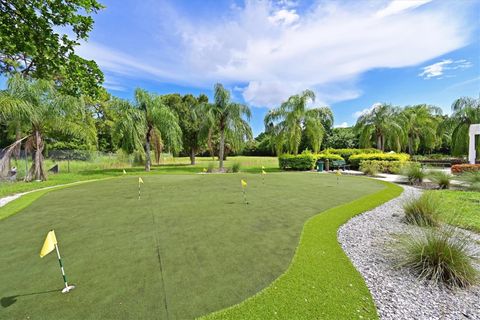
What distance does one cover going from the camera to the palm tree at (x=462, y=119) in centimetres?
1861

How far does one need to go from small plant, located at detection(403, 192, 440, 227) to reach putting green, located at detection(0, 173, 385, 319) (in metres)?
1.88

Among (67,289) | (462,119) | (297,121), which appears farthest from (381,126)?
(67,289)

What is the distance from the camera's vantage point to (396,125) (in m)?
22.0

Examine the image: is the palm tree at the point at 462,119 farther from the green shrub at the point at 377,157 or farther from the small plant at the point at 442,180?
the small plant at the point at 442,180

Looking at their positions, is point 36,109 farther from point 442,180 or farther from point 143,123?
point 442,180

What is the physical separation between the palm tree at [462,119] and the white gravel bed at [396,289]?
69.3 feet

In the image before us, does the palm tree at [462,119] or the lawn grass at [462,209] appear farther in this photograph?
the palm tree at [462,119]

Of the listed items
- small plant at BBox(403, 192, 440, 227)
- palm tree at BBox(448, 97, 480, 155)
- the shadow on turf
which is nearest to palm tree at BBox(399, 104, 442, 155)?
palm tree at BBox(448, 97, 480, 155)

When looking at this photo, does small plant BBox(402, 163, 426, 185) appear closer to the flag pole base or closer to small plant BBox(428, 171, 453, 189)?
small plant BBox(428, 171, 453, 189)

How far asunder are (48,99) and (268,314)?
1568 cm

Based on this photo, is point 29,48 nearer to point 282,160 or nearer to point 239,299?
point 239,299

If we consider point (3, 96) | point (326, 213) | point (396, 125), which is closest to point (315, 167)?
point (396, 125)

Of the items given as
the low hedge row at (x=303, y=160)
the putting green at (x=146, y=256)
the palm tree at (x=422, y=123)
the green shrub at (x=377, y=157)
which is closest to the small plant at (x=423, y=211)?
the putting green at (x=146, y=256)

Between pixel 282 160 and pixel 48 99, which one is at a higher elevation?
pixel 48 99
